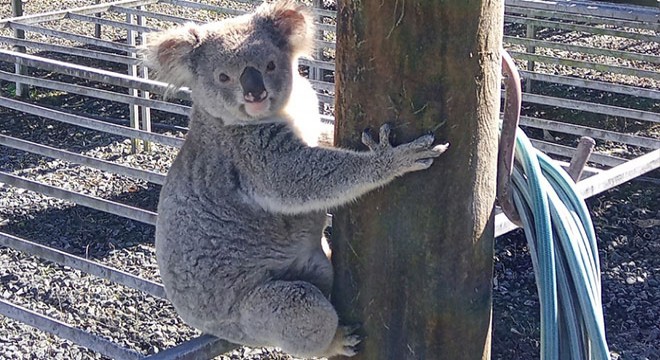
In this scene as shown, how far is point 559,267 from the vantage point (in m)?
1.83

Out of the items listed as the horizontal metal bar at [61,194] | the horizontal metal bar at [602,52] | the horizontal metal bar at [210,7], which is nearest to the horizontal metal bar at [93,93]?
the horizontal metal bar at [61,194]

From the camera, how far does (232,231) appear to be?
2.46m

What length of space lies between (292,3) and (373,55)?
108 centimetres

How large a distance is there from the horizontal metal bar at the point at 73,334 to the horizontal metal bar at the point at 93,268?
27cm

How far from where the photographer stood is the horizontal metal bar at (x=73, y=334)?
8.53 ft

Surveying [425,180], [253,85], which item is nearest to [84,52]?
[253,85]

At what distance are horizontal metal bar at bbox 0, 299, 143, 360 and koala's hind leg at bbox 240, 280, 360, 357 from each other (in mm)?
343

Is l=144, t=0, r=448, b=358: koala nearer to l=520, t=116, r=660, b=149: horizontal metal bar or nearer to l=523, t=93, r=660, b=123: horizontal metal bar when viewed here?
l=520, t=116, r=660, b=149: horizontal metal bar

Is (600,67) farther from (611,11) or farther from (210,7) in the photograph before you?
(210,7)

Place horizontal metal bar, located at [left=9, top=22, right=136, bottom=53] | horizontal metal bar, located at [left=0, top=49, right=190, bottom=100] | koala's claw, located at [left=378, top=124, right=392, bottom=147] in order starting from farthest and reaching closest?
horizontal metal bar, located at [left=9, top=22, right=136, bottom=53], horizontal metal bar, located at [left=0, top=49, right=190, bottom=100], koala's claw, located at [left=378, top=124, right=392, bottom=147]

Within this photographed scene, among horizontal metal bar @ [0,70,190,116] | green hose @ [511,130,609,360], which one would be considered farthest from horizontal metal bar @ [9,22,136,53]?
green hose @ [511,130,609,360]

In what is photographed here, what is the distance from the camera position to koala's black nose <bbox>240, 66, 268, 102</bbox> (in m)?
2.46

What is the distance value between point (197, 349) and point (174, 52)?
924mm

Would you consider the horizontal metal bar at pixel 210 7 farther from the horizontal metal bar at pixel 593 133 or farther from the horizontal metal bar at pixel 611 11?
the horizontal metal bar at pixel 593 133
